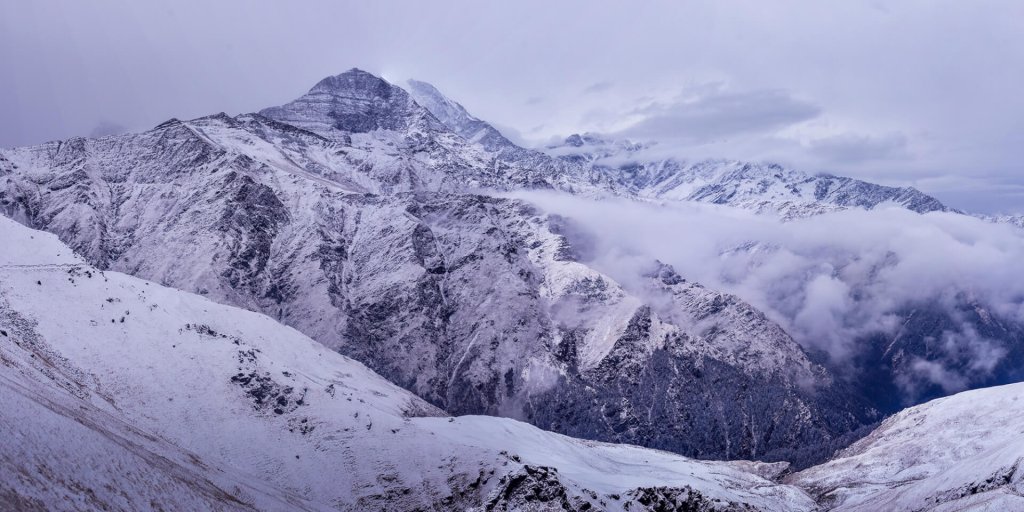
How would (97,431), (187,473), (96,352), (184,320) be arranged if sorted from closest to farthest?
(97,431)
(187,473)
(96,352)
(184,320)

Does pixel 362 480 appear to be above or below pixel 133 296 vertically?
below

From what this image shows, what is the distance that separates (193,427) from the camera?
13912 cm

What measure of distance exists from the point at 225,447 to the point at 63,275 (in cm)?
6521

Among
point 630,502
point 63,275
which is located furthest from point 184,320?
point 630,502

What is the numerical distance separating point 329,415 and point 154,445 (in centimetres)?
5031

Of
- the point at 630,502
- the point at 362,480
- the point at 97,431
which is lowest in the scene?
the point at 630,502

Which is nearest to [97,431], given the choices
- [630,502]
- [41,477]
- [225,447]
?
[41,477]

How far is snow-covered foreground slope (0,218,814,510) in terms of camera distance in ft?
276

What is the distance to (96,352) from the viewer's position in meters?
146

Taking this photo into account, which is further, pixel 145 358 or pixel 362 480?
pixel 145 358

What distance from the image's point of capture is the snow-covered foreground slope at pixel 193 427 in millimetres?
84062

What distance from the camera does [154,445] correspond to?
10706cm

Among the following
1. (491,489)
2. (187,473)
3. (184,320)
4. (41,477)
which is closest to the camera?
(41,477)

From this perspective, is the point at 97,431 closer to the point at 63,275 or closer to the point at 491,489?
the point at 491,489
